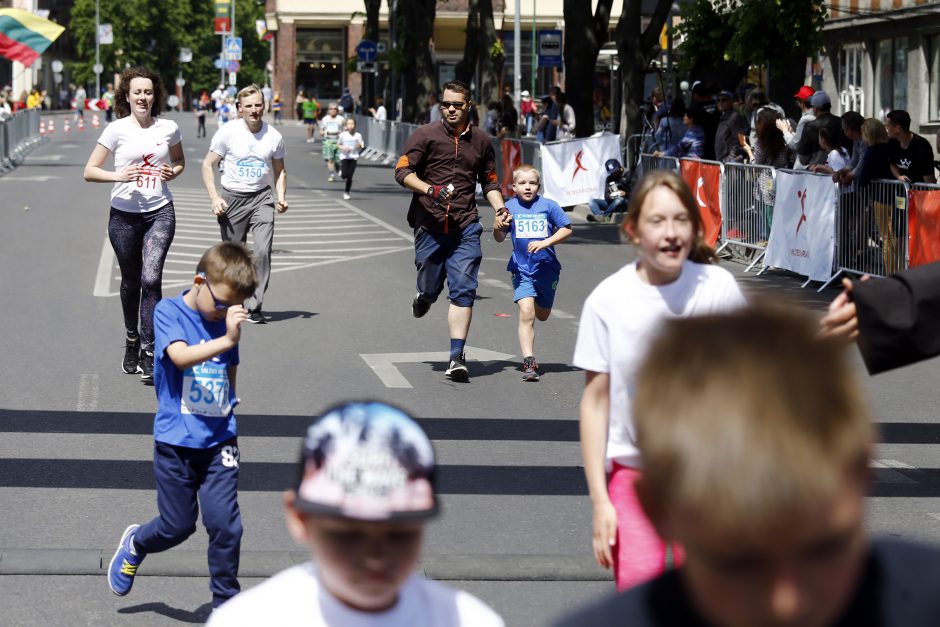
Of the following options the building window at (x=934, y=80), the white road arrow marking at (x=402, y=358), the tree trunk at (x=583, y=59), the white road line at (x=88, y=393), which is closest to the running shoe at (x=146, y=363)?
the white road line at (x=88, y=393)

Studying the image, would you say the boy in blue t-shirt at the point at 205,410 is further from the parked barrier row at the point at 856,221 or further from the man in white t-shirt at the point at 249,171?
the parked barrier row at the point at 856,221

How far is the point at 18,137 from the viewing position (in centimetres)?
4225

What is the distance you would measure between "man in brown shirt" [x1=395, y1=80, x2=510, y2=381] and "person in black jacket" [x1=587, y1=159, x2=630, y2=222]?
12.9 metres

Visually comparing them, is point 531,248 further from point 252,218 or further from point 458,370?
point 252,218

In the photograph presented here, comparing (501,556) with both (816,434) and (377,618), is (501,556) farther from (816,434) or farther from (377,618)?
(816,434)

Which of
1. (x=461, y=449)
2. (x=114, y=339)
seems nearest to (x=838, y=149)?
(x=114, y=339)

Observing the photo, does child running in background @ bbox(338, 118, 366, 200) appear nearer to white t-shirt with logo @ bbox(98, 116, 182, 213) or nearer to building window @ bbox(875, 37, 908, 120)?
building window @ bbox(875, 37, 908, 120)

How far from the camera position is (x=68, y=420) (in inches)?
352

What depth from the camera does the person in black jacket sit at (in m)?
23.6

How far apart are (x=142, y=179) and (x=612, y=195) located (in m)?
14.4

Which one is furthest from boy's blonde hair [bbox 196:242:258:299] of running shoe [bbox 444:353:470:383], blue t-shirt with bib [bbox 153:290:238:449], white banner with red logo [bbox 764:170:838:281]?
white banner with red logo [bbox 764:170:838:281]

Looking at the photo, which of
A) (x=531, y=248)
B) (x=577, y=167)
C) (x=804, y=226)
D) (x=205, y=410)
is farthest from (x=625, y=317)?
(x=577, y=167)

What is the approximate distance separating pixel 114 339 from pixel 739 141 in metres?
9.30

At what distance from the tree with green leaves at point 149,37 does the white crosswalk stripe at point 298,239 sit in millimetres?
98331
